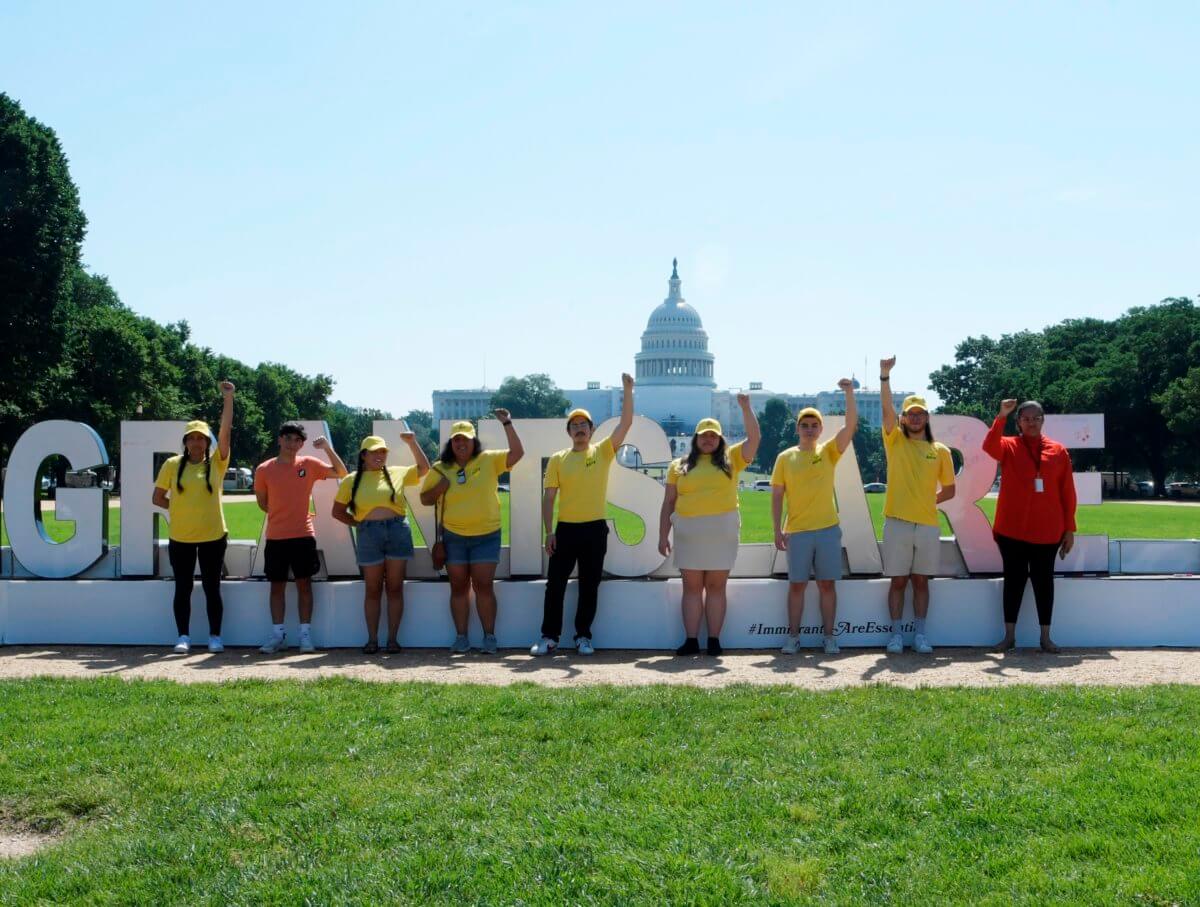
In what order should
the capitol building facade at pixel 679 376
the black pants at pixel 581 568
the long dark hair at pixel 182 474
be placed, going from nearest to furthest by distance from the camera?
the black pants at pixel 581 568
the long dark hair at pixel 182 474
the capitol building facade at pixel 679 376

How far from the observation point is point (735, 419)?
151000 mm

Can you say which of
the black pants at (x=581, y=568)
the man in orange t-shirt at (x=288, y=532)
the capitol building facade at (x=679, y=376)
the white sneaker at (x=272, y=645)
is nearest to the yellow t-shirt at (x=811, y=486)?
the black pants at (x=581, y=568)

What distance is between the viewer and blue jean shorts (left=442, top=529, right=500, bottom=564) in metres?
8.85

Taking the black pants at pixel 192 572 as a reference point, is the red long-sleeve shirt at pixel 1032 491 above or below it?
above

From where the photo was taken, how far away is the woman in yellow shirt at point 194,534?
29.9ft

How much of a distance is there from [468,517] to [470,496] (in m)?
0.16

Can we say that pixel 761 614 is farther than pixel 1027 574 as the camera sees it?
Yes

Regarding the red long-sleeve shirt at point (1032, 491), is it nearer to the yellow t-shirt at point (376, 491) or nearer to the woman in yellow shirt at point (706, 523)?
the woman in yellow shirt at point (706, 523)

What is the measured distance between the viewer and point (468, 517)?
8820 mm

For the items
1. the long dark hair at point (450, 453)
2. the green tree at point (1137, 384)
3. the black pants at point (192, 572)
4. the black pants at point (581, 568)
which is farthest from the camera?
the green tree at point (1137, 384)

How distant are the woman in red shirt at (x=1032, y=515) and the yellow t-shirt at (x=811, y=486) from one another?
1.31 m

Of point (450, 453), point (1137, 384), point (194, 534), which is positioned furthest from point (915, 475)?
point (1137, 384)

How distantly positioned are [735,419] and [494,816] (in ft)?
484

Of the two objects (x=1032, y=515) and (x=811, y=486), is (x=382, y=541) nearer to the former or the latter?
(x=811, y=486)
